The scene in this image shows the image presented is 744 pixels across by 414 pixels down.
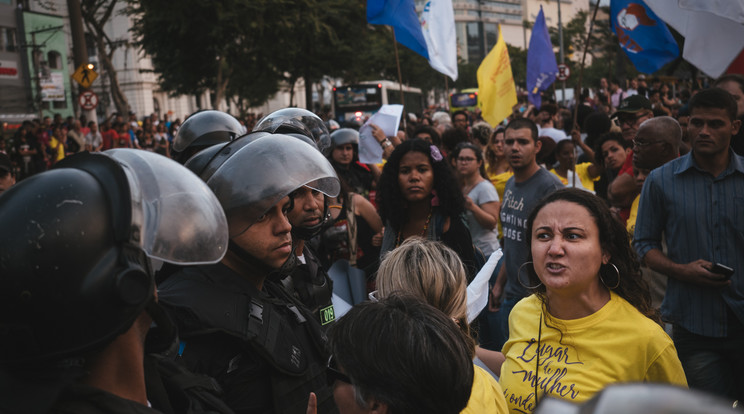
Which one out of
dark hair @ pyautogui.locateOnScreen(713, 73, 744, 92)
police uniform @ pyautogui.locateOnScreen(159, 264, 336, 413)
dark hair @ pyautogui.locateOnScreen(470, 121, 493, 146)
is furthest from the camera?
dark hair @ pyautogui.locateOnScreen(470, 121, 493, 146)

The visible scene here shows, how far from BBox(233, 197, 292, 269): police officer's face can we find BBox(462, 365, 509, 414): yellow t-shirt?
771 mm

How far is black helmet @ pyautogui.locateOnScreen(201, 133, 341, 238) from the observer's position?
2.34 meters

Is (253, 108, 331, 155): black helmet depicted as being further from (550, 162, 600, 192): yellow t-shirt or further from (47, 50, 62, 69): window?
(47, 50, 62, 69): window

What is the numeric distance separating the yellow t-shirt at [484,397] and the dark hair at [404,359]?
373mm

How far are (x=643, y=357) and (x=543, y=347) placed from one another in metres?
0.39

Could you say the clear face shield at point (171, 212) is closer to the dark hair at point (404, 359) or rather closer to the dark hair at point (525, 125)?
the dark hair at point (404, 359)

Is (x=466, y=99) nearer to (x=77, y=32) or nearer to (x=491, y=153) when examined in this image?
(x=77, y=32)

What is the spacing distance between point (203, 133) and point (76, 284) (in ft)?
9.65

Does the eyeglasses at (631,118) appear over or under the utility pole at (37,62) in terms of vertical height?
under

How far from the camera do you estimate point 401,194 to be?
487 centimetres

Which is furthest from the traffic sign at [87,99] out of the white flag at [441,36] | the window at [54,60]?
the window at [54,60]

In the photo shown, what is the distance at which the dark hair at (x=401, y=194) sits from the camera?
4812mm

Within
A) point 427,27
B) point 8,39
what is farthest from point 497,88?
point 8,39

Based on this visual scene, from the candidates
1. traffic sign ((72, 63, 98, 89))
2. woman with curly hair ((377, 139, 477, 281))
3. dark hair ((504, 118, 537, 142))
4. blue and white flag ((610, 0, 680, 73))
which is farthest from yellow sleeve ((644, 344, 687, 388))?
traffic sign ((72, 63, 98, 89))
